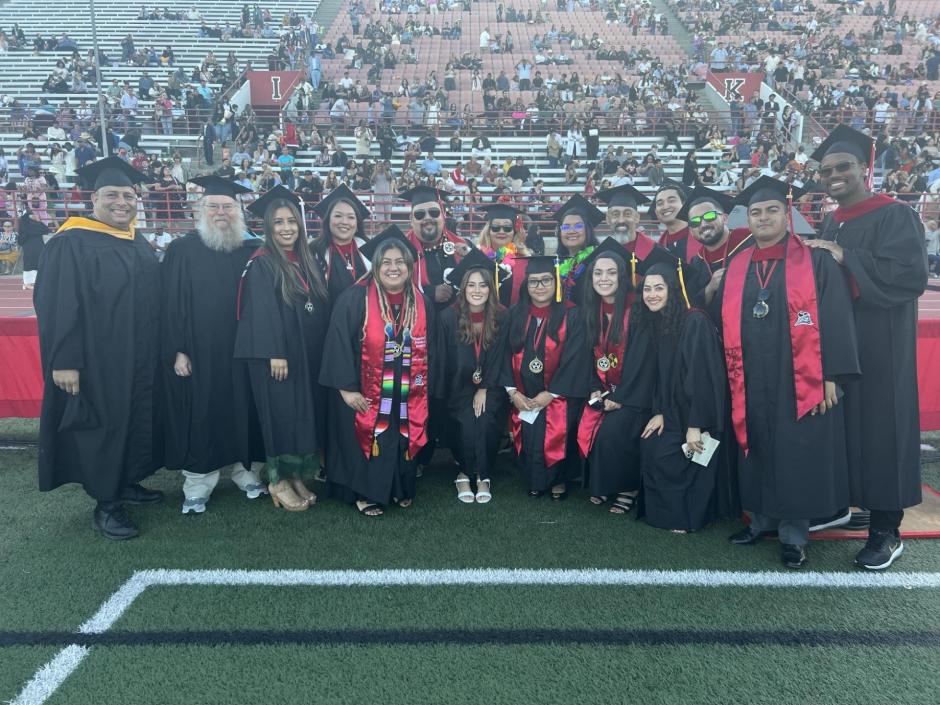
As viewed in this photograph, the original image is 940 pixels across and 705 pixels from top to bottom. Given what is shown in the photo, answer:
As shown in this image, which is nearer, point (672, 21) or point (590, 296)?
point (590, 296)

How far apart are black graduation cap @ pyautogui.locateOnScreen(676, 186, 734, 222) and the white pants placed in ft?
11.4

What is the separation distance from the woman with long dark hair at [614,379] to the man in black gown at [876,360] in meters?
A: 1.03

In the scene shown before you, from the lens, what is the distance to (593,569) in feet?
12.1

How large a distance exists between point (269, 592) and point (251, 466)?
1.35 meters

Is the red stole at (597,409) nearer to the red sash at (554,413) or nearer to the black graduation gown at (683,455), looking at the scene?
the red sash at (554,413)

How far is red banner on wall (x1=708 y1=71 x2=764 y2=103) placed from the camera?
22.3 meters

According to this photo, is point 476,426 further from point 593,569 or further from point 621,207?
point 621,207

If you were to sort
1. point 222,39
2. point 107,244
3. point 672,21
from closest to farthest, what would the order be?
point 107,244 < point 222,39 < point 672,21

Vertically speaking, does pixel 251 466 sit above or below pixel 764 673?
above

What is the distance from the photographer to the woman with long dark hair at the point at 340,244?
4.70m

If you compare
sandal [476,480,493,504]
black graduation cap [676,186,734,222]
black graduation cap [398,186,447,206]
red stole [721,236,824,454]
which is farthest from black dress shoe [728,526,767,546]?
black graduation cap [398,186,447,206]

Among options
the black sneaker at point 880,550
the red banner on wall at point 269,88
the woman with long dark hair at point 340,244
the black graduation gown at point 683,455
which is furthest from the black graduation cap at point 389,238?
the red banner on wall at point 269,88

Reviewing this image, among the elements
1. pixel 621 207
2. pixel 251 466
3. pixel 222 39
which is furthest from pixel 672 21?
pixel 251 466

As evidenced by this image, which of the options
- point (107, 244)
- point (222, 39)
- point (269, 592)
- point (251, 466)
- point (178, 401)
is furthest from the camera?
point (222, 39)
